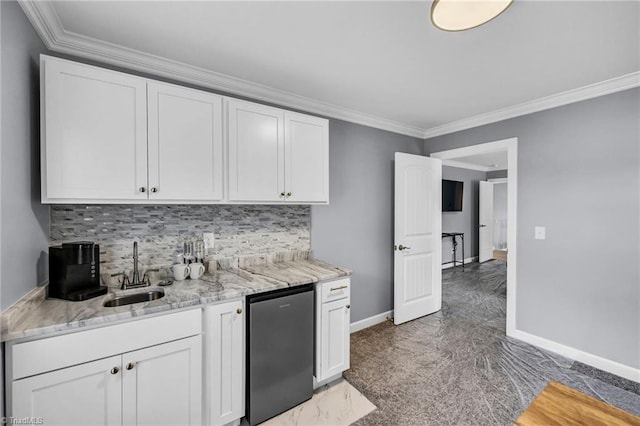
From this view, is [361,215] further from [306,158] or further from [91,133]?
[91,133]

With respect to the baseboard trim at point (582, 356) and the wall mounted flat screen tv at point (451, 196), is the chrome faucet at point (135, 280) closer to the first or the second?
the baseboard trim at point (582, 356)

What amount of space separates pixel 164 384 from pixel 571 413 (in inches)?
73.3

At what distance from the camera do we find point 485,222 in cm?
709

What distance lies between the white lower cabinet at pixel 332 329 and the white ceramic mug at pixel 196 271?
887 mm

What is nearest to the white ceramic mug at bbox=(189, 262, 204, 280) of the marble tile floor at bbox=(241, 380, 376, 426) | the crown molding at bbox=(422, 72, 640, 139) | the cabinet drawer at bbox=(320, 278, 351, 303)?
the cabinet drawer at bbox=(320, 278, 351, 303)

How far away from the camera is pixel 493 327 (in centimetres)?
328

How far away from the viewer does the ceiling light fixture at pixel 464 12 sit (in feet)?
4.40

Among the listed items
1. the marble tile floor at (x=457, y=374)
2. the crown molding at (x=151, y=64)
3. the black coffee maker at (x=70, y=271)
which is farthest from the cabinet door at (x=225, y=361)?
the crown molding at (x=151, y=64)

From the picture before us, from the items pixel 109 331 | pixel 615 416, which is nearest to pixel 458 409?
pixel 615 416

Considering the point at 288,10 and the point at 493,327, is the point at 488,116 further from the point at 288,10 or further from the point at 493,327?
the point at 288,10

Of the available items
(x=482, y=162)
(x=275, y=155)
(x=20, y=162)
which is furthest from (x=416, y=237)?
(x=482, y=162)

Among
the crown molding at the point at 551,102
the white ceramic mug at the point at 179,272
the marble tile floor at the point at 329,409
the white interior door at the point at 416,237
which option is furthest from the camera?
the white interior door at the point at 416,237

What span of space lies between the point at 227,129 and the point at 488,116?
2.87m

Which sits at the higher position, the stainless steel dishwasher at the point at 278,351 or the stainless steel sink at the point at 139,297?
the stainless steel sink at the point at 139,297
